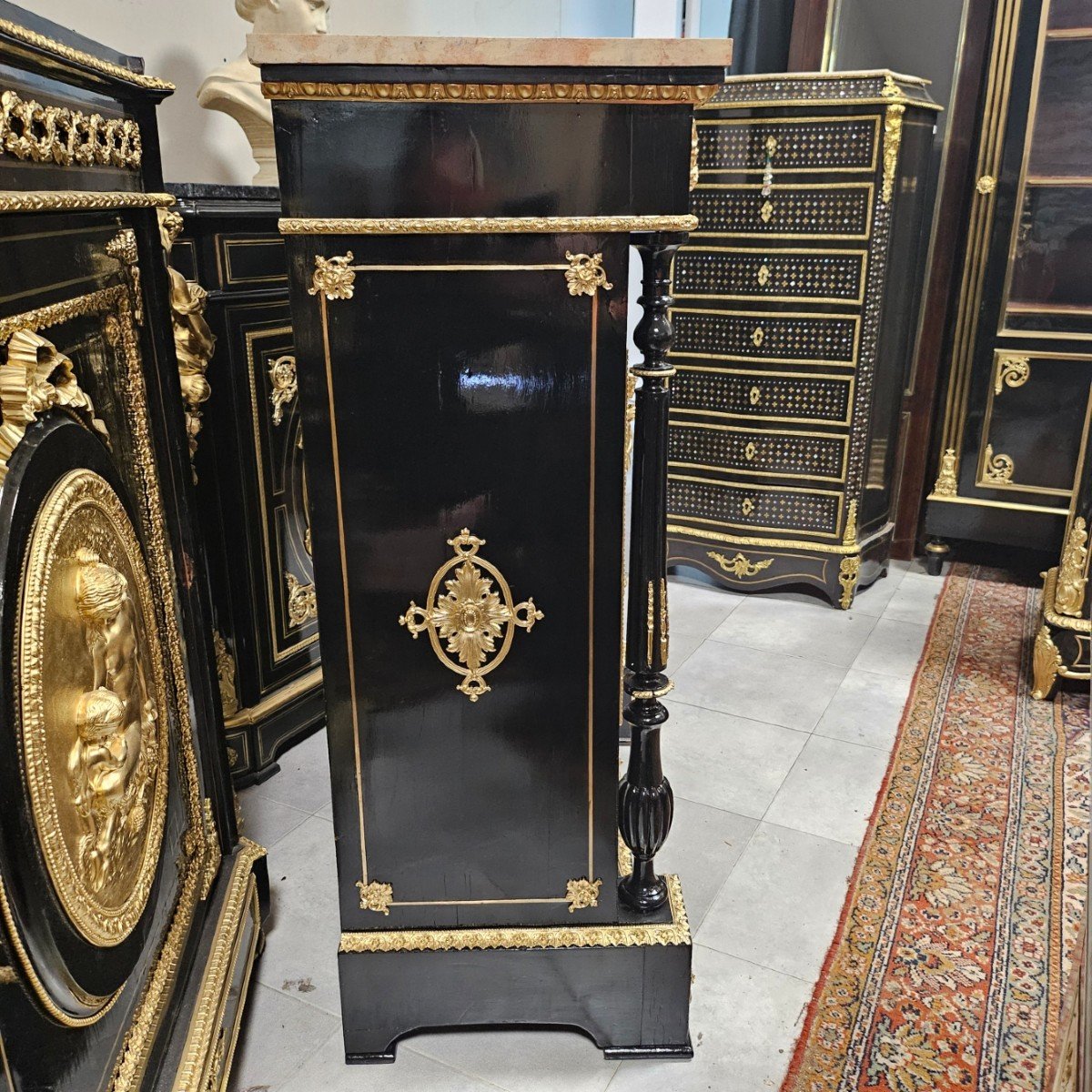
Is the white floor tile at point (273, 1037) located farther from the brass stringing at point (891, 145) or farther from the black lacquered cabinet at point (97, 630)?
the brass stringing at point (891, 145)

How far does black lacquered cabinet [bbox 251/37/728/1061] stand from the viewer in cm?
126

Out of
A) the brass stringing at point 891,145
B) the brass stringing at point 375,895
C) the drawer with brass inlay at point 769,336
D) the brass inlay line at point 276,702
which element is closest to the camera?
the brass stringing at point 375,895

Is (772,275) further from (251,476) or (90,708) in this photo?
(90,708)

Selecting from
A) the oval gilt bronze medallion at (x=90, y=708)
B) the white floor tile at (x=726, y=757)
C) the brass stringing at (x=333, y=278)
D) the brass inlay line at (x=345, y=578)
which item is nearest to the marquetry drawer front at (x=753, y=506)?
the white floor tile at (x=726, y=757)

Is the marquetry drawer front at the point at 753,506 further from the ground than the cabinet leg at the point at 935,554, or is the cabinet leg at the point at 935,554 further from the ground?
the marquetry drawer front at the point at 753,506

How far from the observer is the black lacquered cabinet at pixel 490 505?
1.26m

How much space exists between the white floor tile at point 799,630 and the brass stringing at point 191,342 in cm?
187

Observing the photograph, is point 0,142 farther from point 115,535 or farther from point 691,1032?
point 691,1032

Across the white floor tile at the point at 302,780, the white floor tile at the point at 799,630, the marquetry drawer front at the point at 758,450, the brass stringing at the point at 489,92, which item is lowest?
the white floor tile at the point at 302,780

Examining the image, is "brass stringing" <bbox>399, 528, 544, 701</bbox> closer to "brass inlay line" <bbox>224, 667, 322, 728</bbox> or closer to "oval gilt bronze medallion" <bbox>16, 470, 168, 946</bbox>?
"oval gilt bronze medallion" <bbox>16, 470, 168, 946</bbox>

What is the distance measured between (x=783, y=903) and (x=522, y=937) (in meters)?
0.68

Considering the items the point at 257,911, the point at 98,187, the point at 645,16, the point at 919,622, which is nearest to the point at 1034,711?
the point at 919,622

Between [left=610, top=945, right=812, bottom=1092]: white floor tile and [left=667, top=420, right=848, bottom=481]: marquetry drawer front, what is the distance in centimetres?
192

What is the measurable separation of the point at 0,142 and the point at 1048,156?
11.2 feet
